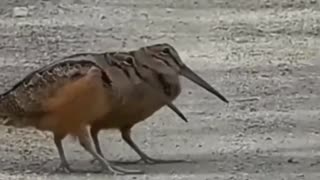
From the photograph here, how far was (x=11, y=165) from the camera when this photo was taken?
8266 mm

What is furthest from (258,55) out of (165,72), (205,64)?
(165,72)

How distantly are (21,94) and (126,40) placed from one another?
5229mm

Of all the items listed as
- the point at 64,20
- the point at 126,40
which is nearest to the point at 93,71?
the point at 126,40

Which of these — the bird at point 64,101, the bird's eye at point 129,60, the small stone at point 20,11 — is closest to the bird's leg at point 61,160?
the bird at point 64,101

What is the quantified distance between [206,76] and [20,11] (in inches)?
145

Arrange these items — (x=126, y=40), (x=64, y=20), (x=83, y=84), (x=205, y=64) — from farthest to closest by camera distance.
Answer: (x=64, y=20), (x=126, y=40), (x=205, y=64), (x=83, y=84)

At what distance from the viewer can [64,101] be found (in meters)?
7.89

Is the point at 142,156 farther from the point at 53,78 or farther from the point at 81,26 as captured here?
the point at 81,26

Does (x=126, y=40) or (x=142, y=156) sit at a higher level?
(x=126, y=40)

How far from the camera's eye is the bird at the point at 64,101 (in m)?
7.89

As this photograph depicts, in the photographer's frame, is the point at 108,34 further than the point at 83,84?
Yes

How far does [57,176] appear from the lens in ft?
26.3

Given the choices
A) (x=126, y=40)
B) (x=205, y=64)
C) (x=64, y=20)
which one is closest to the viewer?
(x=205, y=64)

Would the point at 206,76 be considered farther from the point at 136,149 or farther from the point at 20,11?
the point at 20,11
